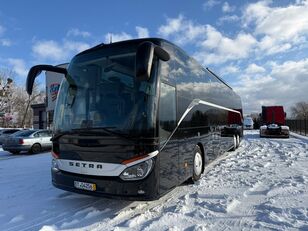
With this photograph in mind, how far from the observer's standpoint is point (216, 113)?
1007 centimetres

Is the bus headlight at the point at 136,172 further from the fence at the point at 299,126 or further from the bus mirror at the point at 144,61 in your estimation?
the fence at the point at 299,126

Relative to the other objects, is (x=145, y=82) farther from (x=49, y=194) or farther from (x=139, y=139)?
(x=49, y=194)

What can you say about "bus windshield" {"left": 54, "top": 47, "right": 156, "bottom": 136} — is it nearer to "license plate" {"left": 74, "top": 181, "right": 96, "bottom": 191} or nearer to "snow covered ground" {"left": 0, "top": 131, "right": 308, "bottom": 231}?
"license plate" {"left": 74, "top": 181, "right": 96, "bottom": 191}

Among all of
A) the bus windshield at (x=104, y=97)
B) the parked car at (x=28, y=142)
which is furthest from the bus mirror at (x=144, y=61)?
the parked car at (x=28, y=142)

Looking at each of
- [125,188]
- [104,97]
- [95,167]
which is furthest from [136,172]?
[104,97]

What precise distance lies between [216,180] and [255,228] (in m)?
3.13

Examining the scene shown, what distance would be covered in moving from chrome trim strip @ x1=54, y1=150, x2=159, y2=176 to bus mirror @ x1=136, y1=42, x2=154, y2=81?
143 centimetres

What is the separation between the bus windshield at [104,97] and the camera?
4.80 metres

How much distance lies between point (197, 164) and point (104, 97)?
11.3 feet

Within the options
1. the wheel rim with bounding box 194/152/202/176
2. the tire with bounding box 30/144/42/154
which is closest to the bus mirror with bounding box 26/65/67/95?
the wheel rim with bounding box 194/152/202/176

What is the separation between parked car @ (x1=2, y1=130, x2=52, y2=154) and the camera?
17.6 meters

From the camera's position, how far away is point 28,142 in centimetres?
1767

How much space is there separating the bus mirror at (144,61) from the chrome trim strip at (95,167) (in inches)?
56.2

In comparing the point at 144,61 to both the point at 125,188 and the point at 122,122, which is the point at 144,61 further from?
the point at 125,188
